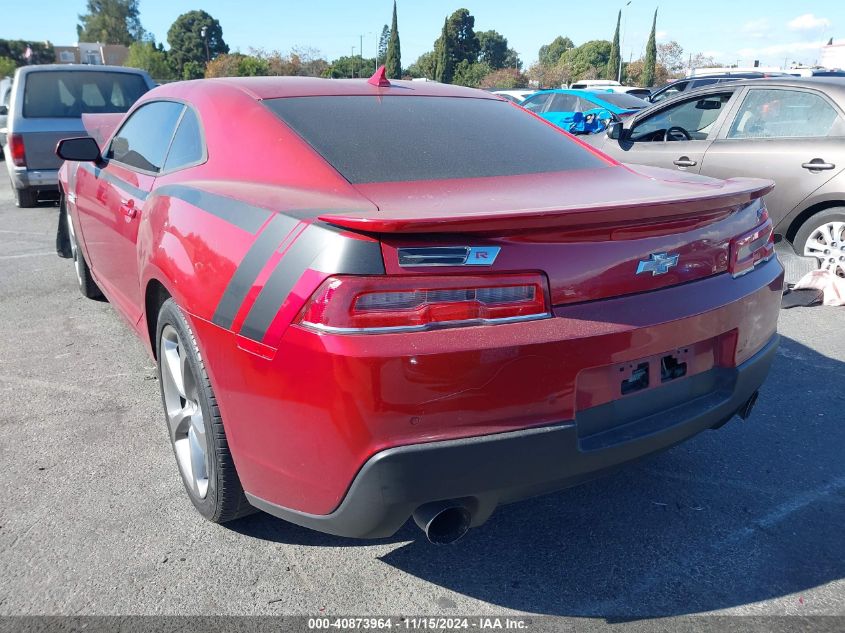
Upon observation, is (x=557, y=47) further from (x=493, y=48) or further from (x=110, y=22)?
(x=110, y=22)

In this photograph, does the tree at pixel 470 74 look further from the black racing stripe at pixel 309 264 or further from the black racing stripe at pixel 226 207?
the black racing stripe at pixel 309 264

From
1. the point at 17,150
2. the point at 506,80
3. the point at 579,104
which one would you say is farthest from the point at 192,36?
the point at 17,150

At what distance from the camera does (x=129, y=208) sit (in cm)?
332

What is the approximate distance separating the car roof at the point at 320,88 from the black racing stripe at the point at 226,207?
508 mm

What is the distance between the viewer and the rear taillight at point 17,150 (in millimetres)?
8383

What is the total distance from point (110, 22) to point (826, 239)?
88.4 m

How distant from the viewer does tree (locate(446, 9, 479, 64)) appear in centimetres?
6938

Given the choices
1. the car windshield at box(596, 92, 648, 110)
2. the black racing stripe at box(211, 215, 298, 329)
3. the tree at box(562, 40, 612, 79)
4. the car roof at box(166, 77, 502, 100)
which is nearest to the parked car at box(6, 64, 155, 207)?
the car roof at box(166, 77, 502, 100)

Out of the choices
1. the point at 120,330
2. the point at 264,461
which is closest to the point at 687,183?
the point at 264,461

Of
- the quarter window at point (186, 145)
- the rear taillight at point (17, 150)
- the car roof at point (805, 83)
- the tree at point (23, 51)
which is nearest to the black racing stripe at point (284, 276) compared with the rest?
the quarter window at point (186, 145)

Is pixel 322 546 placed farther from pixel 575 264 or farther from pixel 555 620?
pixel 575 264

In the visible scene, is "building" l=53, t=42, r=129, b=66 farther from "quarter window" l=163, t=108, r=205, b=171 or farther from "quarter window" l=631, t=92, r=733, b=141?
"quarter window" l=163, t=108, r=205, b=171

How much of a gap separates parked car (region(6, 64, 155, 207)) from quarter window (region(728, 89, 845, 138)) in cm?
714

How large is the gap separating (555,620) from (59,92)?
9.05 m
